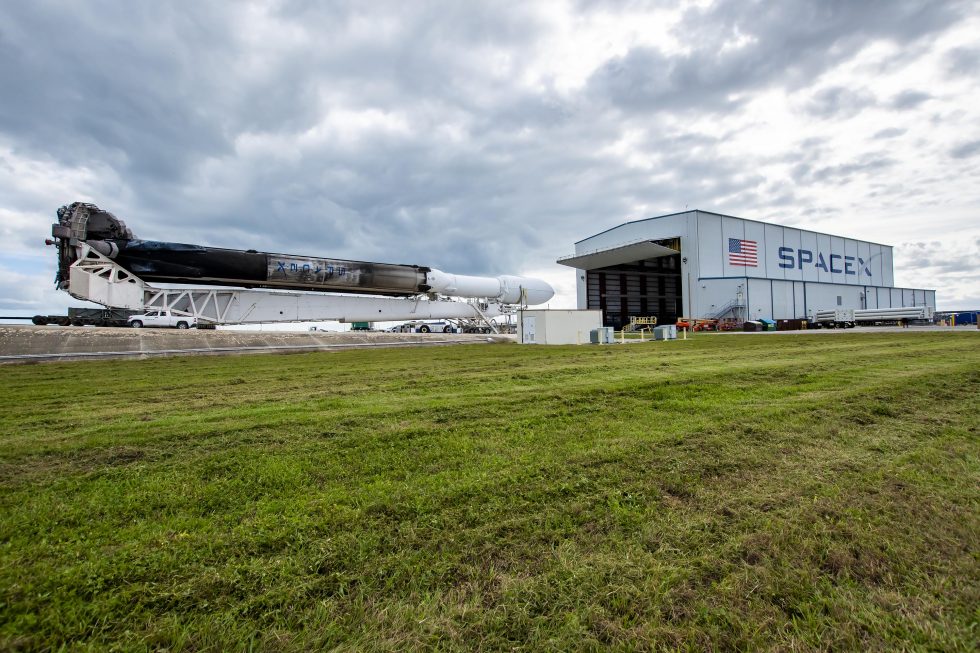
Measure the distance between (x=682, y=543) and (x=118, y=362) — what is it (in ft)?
53.7

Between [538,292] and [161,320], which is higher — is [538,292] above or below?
above

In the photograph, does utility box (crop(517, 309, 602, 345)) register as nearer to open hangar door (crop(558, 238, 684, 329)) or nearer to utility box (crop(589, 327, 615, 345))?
utility box (crop(589, 327, 615, 345))

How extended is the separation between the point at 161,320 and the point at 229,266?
4.04m

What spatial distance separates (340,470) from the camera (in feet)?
11.4

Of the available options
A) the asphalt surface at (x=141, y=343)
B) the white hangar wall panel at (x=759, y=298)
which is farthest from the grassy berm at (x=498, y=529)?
the white hangar wall panel at (x=759, y=298)

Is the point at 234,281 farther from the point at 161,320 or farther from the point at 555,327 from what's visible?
the point at 555,327

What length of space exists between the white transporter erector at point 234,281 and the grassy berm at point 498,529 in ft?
63.1

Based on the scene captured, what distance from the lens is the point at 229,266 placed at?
22.2 m

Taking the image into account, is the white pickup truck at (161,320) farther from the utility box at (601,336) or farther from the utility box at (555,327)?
the utility box at (601,336)

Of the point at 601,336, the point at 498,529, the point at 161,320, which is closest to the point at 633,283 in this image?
the point at 601,336

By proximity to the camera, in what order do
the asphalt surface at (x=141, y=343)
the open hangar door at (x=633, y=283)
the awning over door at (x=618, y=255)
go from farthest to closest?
the open hangar door at (x=633, y=283) < the awning over door at (x=618, y=255) < the asphalt surface at (x=141, y=343)

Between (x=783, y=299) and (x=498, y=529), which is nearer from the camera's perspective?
(x=498, y=529)

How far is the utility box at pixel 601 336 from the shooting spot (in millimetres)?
21997

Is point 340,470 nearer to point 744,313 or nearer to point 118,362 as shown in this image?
point 118,362
